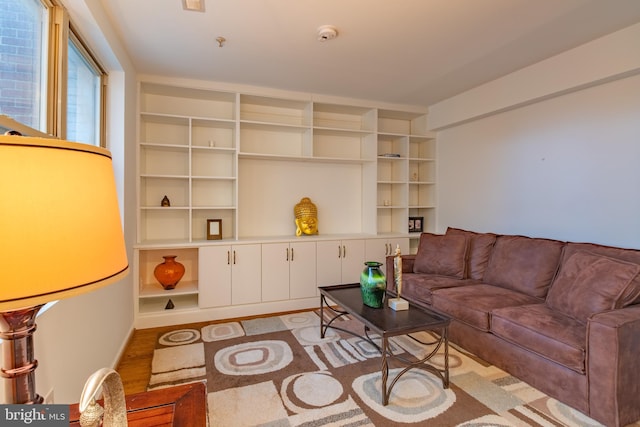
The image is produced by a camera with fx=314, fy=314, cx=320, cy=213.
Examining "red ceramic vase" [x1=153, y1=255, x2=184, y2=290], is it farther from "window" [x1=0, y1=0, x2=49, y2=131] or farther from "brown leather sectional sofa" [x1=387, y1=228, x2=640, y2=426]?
"brown leather sectional sofa" [x1=387, y1=228, x2=640, y2=426]

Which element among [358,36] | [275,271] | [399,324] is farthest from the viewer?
[275,271]

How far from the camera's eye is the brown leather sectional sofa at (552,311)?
1.67 meters

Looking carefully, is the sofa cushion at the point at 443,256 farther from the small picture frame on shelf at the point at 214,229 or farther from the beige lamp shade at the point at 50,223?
the beige lamp shade at the point at 50,223

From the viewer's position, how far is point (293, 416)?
178cm

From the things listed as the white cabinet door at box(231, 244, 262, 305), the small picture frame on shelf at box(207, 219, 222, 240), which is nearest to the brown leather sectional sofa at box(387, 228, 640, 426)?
the white cabinet door at box(231, 244, 262, 305)

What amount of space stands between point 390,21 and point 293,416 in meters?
2.64

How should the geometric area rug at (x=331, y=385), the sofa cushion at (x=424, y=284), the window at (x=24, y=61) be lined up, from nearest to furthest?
the window at (x=24, y=61), the geometric area rug at (x=331, y=385), the sofa cushion at (x=424, y=284)

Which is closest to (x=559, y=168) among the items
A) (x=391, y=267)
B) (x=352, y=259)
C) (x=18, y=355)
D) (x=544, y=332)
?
(x=544, y=332)

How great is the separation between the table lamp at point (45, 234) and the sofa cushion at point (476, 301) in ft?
8.07

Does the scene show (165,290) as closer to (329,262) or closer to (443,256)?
(329,262)

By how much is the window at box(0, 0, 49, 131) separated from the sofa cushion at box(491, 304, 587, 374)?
9.88 ft

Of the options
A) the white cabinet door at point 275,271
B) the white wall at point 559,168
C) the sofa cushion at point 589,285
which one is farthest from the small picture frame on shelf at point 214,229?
the sofa cushion at point 589,285

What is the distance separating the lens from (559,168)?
296 centimetres

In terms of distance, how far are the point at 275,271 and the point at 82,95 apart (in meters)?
2.32
